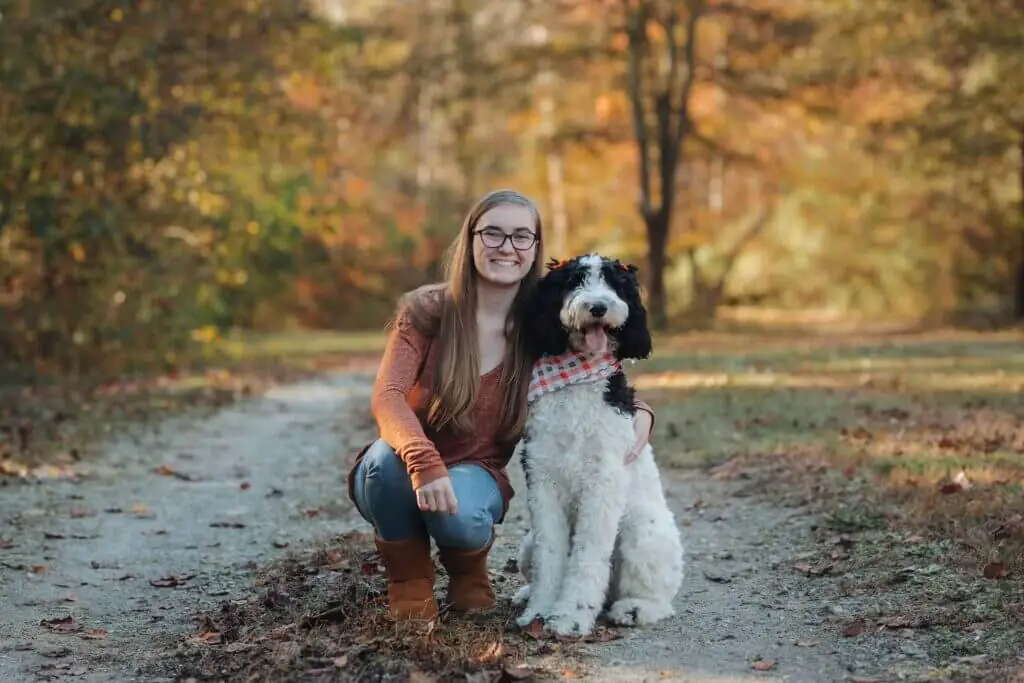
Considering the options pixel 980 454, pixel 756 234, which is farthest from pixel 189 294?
pixel 756 234

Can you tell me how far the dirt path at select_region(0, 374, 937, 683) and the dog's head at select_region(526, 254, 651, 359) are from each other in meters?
1.08

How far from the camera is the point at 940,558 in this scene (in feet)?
15.8

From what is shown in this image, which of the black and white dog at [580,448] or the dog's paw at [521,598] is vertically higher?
the black and white dog at [580,448]

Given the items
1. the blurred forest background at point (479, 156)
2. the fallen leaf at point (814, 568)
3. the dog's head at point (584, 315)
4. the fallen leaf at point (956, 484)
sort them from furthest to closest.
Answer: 1. the blurred forest background at point (479, 156)
2. the fallen leaf at point (956, 484)
3. the fallen leaf at point (814, 568)
4. the dog's head at point (584, 315)

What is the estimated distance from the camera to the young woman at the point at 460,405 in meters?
4.10

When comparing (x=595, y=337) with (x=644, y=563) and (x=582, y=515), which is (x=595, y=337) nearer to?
(x=582, y=515)

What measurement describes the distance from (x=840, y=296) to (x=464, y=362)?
94.4 ft

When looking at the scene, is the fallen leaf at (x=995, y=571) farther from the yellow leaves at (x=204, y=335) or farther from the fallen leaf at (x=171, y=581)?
the yellow leaves at (x=204, y=335)

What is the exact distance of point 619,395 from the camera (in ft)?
13.6

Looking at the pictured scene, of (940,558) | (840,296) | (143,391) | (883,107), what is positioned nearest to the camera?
(940,558)

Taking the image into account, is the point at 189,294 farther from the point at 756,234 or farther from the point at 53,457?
the point at 756,234

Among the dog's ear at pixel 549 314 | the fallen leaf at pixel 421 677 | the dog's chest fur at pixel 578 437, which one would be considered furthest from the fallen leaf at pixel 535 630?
the dog's ear at pixel 549 314

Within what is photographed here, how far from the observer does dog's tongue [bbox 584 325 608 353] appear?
399 cm

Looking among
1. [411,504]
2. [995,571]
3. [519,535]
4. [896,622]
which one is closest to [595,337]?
[411,504]
